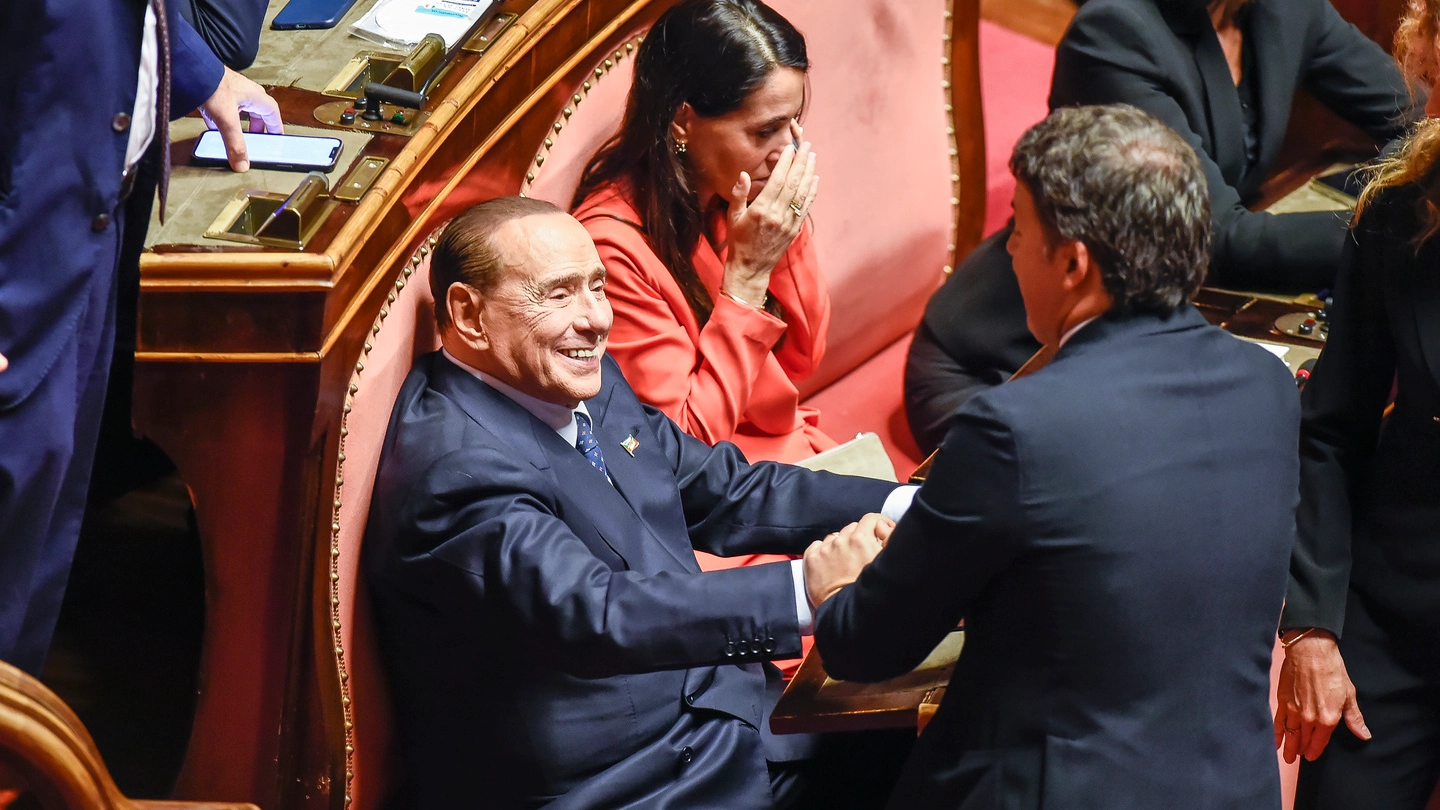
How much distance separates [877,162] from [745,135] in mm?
719

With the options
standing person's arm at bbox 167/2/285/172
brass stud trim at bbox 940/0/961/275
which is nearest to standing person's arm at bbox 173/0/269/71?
standing person's arm at bbox 167/2/285/172

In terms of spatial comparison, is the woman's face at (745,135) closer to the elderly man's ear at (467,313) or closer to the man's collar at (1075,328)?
the elderly man's ear at (467,313)

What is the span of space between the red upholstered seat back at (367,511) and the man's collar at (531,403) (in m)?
0.08

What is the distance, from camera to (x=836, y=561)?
1688mm

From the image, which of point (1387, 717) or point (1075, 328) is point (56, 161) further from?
point (1387, 717)

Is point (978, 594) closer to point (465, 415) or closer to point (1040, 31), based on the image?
point (465, 415)

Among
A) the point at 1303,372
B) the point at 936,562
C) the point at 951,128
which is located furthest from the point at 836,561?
the point at 951,128

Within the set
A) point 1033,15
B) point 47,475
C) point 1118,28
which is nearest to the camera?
point 47,475

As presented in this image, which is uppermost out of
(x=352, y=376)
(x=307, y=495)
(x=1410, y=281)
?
(x=1410, y=281)

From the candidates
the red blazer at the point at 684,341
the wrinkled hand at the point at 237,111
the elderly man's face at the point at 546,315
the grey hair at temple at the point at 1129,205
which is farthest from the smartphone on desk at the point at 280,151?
the grey hair at temple at the point at 1129,205

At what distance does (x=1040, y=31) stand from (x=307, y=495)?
8.73 feet

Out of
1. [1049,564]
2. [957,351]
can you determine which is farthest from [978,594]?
[957,351]

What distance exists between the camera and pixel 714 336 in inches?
91.3

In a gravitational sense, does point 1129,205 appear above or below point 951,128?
above
